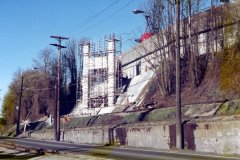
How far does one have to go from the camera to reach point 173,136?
1156 inches

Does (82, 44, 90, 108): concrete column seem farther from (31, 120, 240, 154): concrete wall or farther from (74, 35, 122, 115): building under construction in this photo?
(31, 120, 240, 154): concrete wall

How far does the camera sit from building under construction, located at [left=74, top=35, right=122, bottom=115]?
230 feet

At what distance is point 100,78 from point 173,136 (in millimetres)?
45962

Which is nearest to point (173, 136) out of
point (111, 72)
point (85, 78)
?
point (111, 72)

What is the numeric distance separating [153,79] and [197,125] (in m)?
28.9

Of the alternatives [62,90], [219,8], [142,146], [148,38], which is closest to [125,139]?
[142,146]

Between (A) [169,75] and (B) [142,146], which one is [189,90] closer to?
(A) [169,75]

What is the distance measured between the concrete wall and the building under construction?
2642 centimetres

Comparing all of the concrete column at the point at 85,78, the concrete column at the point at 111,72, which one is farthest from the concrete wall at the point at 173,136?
the concrete column at the point at 85,78

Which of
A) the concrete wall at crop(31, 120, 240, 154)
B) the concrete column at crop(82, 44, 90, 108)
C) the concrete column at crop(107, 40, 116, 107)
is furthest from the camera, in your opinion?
the concrete column at crop(82, 44, 90, 108)

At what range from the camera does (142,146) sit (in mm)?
32812

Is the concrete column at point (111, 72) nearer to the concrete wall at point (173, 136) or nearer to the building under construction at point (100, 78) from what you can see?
the building under construction at point (100, 78)

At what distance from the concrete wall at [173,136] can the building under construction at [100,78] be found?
26.4m

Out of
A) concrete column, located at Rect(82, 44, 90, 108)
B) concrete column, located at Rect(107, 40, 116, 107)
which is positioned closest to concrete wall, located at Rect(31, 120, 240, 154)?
concrete column, located at Rect(107, 40, 116, 107)
